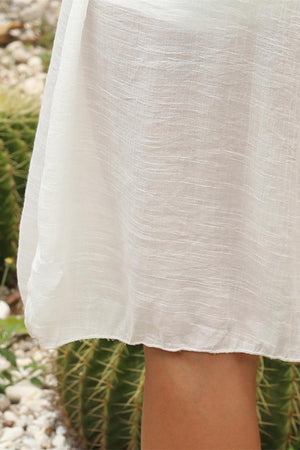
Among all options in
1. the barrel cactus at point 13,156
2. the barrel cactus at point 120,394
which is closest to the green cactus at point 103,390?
the barrel cactus at point 120,394

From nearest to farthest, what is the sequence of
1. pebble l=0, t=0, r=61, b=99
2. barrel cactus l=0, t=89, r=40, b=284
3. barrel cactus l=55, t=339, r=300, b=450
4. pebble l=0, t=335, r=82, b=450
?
1. barrel cactus l=55, t=339, r=300, b=450
2. pebble l=0, t=335, r=82, b=450
3. barrel cactus l=0, t=89, r=40, b=284
4. pebble l=0, t=0, r=61, b=99

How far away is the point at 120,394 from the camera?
2049mm

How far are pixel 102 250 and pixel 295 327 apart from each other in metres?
0.29

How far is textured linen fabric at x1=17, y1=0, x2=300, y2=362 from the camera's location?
1.10 metres

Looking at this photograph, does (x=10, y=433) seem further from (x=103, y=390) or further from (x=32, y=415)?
(x=103, y=390)

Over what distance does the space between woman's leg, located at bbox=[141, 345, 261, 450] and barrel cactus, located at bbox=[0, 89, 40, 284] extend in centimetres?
185

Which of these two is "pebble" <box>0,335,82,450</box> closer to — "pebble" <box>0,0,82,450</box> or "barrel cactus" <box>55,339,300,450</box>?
"pebble" <box>0,0,82,450</box>

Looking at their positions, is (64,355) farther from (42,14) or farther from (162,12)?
(42,14)

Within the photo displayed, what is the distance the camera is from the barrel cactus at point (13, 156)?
3.02 metres

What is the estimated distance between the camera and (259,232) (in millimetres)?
1156

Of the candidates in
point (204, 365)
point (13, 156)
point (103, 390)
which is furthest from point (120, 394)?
point (13, 156)

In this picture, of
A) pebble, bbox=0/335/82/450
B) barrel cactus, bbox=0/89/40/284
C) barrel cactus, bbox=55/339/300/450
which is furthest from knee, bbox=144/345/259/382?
barrel cactus, bbox=0/89/40/284

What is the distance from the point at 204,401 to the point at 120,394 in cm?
88

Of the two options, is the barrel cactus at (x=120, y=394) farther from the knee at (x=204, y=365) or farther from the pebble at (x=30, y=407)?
the knee at (x=204, y=365)
